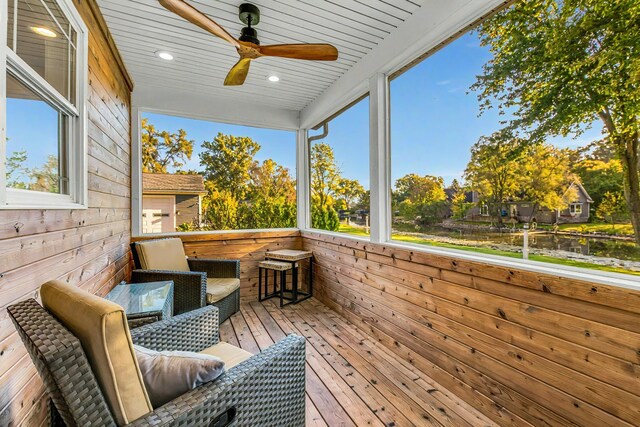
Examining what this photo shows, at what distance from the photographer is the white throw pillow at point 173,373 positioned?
0.96 metres

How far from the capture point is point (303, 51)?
7.34ft

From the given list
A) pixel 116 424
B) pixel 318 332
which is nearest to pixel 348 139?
pixel 318 332

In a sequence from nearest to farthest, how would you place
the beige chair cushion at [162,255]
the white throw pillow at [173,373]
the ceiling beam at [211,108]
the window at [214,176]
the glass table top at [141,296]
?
the white throw pillow at [173,373], the glass table top at [141,296], the beige chair cushion at [162,255], the ceiling beam at [211,108], the window at [214,176]

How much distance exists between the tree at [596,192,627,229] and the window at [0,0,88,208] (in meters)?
2.50

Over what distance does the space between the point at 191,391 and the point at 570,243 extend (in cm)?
189

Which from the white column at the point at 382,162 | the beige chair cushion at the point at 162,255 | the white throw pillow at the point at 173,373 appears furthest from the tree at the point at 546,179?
the beige chair cushion at the point at 162,255

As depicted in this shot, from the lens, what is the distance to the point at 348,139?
3584mm

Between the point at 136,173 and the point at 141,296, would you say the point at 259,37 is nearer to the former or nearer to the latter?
the point at 136,173

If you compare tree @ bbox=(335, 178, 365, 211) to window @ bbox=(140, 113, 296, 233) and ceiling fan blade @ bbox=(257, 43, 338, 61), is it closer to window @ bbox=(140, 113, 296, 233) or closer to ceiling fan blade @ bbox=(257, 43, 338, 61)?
window @ bbox=(140, 113, 296, 233)

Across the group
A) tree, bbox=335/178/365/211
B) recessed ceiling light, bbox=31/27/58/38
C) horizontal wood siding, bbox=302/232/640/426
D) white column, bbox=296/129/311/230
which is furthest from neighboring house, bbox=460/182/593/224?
white column, bbox=296/129/311/230

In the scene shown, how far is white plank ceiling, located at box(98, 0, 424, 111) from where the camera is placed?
2.25m

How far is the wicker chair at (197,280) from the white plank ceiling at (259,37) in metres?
1.87

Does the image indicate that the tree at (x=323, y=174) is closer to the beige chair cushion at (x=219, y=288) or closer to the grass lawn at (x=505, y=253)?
the grass lawn at (x=505, y=253)

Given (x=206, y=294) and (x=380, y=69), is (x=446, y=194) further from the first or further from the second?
(x=206, y=294)
